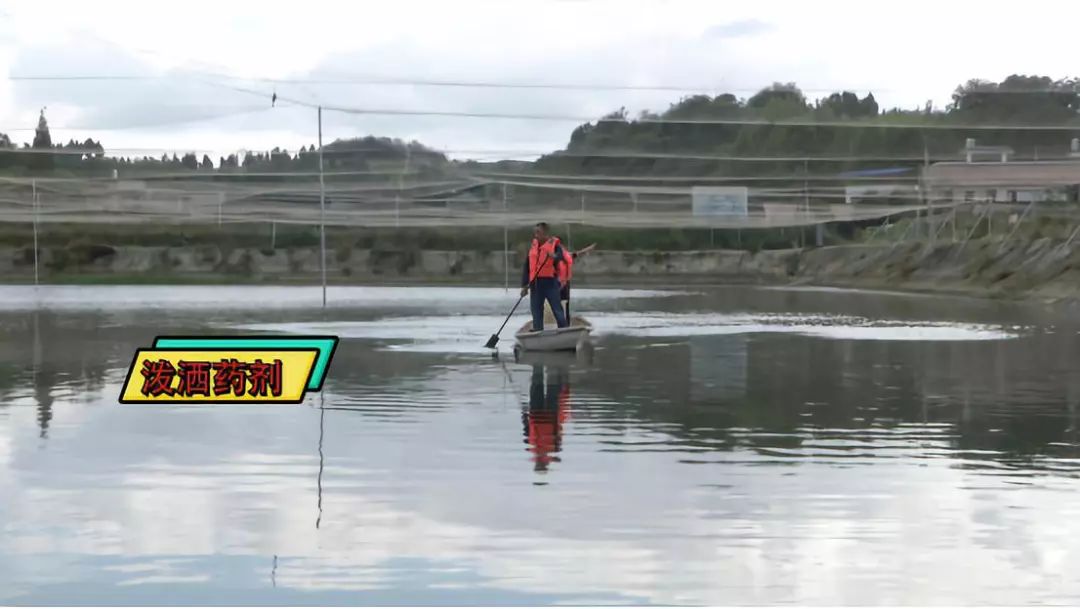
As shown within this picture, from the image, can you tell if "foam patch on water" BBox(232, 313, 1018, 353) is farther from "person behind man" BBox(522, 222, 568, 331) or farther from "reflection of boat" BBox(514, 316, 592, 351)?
"person behind man" BBox(522, 222, 568, 331)

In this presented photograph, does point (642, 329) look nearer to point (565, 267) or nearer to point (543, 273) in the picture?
point (565, 267)

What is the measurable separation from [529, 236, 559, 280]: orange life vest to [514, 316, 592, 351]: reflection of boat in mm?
725

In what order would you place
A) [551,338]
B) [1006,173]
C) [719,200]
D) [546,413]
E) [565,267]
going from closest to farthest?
[546,413] → [551,338] → [565,267] → [719,200] → [1006,173]

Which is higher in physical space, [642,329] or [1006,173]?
[1006,173]

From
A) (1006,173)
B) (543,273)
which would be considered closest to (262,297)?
(543,273)

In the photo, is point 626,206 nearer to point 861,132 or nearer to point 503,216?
point 503,216

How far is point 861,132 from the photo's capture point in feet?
147

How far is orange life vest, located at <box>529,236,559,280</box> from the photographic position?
68.4 ft

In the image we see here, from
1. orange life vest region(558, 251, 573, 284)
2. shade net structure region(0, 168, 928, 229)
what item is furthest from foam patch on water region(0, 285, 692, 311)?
orange life vest region(558, 251, 573, 284)

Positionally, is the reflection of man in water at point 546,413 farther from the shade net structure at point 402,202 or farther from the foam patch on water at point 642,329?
the shade net structure at point 402,202

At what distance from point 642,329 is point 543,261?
7.42 metres

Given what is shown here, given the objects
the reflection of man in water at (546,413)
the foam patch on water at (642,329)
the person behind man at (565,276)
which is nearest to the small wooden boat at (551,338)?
the person behind man at (565,276)

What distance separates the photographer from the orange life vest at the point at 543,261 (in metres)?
20.8

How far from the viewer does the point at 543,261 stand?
823 inches
